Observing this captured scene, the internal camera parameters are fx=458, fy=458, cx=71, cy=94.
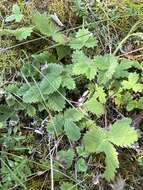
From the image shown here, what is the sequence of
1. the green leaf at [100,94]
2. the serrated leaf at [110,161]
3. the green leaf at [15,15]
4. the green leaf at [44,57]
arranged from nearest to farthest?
the serrated leaf at [110,161] < the green leaf at [100,94] < the green leaf at [44,57] < the green leaf at [15,15]

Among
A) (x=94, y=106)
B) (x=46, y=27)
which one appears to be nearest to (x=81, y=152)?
(x=94, y=106)

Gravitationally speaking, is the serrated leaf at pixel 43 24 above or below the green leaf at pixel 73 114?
above

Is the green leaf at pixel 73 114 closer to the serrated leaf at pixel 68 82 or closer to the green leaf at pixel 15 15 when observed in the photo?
the serrated leaf at pixel 68 82

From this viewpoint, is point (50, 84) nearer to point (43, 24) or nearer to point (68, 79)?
point (68, 79)

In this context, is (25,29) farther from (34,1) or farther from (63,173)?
(63,173)

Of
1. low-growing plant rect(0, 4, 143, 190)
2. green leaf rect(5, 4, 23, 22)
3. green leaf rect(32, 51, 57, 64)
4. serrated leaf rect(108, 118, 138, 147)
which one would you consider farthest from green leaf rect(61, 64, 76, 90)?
green leaf rect(5, 4, 23, 22)

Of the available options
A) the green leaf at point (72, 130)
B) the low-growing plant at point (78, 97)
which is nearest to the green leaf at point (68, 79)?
the low-growing plant at point (78, 97)

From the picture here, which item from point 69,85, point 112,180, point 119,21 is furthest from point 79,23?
point 112,180
